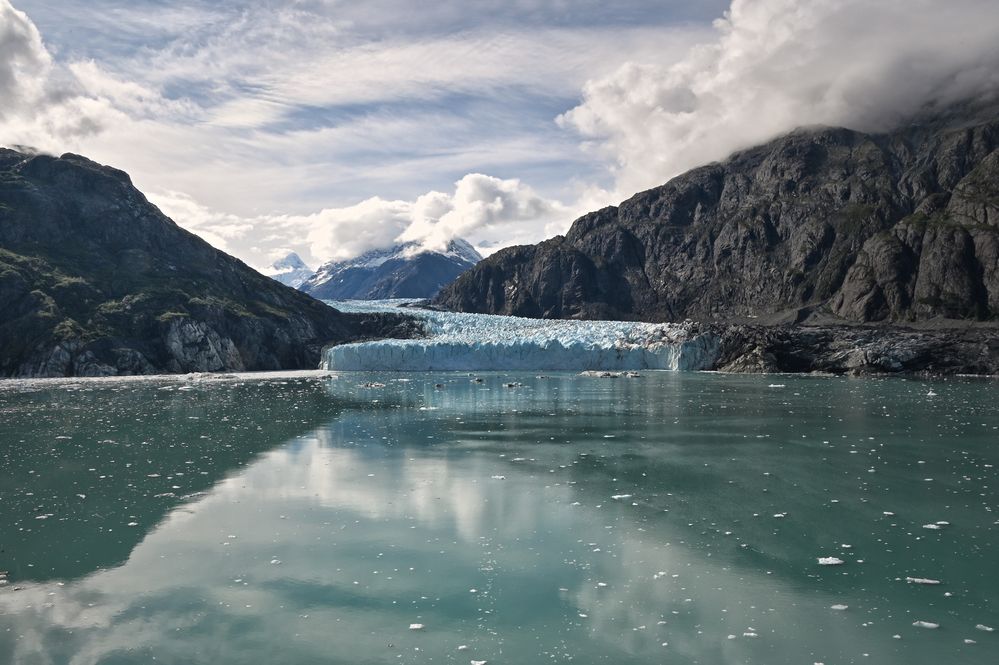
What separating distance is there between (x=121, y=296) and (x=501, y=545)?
295ft

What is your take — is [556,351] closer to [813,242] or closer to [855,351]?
[855,351]

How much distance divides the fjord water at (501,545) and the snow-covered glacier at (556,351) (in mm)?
51981

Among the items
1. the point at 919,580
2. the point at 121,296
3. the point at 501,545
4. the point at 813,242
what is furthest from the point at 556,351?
the point at 813,242

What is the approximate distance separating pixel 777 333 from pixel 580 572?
251 feet

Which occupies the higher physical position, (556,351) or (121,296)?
(121,296)

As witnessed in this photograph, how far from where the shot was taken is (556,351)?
85375 mm

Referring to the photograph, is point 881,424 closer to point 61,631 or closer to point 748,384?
point 748,384

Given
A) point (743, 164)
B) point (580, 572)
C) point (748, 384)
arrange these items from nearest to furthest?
1. point (580, 572)
2. point (748, 384)
3. point (743, 164)

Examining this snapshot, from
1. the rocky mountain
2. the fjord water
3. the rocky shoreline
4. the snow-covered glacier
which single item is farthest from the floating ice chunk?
the rocky mountain

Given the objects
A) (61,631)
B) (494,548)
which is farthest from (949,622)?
(61,631)

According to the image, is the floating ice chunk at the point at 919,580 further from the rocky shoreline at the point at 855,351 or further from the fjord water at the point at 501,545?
the rocky shoreline at the point at 855,351

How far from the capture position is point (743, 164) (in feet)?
634

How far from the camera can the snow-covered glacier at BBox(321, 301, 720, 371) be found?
84.8 meters

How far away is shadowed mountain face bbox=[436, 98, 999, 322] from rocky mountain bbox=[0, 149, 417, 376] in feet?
287
